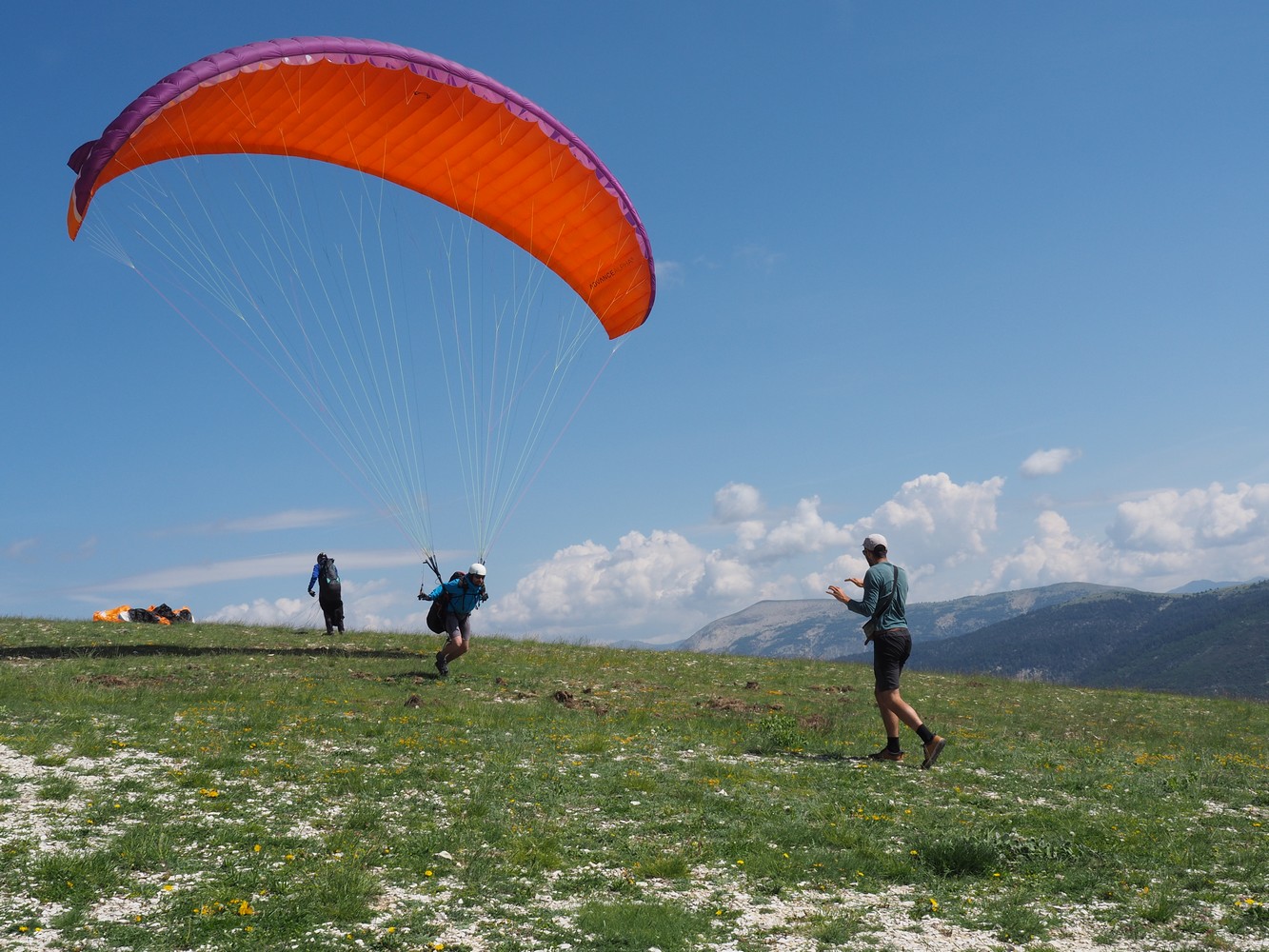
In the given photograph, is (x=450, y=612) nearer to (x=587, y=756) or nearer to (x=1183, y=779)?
(x=587, y=756)

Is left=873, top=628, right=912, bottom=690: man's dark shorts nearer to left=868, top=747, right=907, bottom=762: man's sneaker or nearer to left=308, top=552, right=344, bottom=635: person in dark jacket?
left=868, top=747, right=907, bottom=762: man's sneaker

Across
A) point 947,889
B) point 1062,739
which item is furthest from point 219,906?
point 1062,739

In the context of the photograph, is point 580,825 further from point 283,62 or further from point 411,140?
point 411,140

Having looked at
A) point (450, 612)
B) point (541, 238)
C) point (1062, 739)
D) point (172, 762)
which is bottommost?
point (1062, 739)

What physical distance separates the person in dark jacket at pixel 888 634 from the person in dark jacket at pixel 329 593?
1668 cm

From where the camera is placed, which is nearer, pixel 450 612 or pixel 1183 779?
pixel 1183 779

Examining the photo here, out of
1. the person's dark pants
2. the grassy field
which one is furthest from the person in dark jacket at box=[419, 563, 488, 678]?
the person's dark pants

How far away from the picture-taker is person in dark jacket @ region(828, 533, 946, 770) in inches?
466

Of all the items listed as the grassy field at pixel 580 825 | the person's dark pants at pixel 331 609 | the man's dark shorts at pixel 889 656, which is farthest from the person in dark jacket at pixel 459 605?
the man's dark shorts at pixel 889 656

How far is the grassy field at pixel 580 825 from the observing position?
664 centimetres

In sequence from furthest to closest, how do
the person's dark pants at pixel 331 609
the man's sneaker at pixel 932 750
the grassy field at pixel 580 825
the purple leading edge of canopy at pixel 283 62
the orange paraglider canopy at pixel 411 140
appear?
the person's dark pants at pixel 331 609 → the orange paraglider canopy at pixel 411 140 → the purple leading edge of canopy at pixel 283 62 → the man's sneaker at pixel 932 750 → the grassy field at pixel 580 825

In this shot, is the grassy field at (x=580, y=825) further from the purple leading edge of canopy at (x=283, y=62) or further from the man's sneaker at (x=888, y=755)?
the purple leading edge of canopy at (x=283, y=62)

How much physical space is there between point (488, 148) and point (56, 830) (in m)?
15.2

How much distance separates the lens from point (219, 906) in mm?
6652
